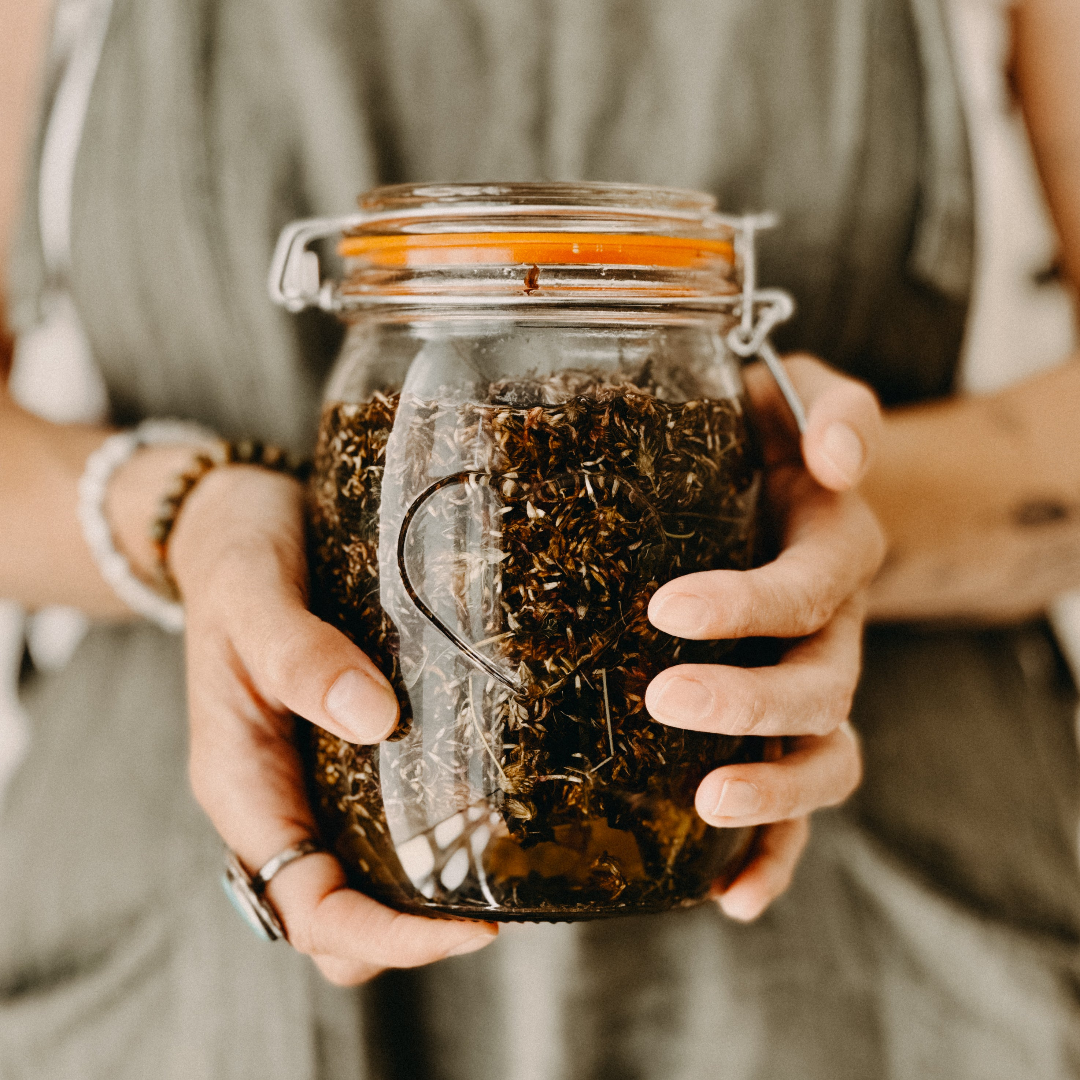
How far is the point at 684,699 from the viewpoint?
0.72 metres

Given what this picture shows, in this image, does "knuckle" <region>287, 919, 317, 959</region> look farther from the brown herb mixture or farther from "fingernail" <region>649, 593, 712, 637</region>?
"fingernail" <region>649, 593, 712, 637</region>

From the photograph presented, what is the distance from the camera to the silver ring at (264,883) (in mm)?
854

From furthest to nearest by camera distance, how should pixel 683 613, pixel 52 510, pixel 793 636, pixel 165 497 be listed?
pixel 52 510
pixel 165 497
pixel 793 636
pixel 683 613

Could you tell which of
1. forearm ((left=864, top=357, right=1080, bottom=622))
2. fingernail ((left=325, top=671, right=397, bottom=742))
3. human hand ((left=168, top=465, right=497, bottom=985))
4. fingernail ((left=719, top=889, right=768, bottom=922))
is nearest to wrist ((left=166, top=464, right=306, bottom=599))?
human hand ((left=168, top=465, right=497, bottom=985))

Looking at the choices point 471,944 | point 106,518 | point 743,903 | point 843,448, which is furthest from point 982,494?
point 106,518

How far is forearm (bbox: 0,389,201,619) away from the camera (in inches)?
43.5

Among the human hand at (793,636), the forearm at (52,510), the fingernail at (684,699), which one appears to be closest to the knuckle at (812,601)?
the human hand at (793,636)

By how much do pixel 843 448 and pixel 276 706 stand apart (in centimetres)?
57

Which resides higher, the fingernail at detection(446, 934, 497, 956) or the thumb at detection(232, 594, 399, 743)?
the thumb at detection(232, 594, 399, 743)

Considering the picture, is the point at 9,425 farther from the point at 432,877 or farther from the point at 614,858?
the point at 614,858

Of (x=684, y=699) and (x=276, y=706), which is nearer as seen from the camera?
(x=684, y=699)

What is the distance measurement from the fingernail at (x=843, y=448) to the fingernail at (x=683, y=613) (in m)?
0.19

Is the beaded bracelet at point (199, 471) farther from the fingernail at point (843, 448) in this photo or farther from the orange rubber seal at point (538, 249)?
the fingernail at point (843, 448)

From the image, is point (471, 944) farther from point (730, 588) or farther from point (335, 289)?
point (335, 289)
